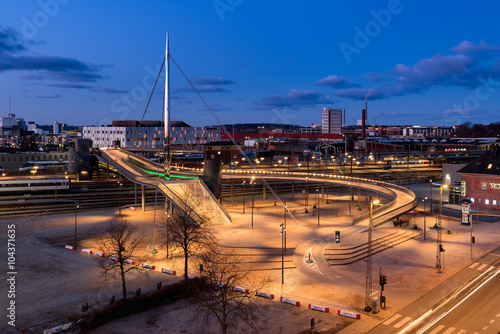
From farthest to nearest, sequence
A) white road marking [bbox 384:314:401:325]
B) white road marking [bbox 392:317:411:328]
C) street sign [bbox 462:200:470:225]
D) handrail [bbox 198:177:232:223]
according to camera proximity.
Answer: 1. handrail [bbox 198:177:232:223]
2. street sign [bbox 462:200:470:225]
3. white road marking [bbox 384:314:401:325]
4. white road marking [bbox 392:317:411:328]

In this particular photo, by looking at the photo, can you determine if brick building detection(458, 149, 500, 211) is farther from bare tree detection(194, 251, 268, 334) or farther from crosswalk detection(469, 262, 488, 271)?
bare tree detection(194, 251, 268, 334)

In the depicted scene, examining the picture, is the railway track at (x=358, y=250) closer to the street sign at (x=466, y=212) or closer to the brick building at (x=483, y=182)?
the street sign at (x=466, y=212)

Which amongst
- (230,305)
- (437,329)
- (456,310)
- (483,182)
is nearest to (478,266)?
(456,310)

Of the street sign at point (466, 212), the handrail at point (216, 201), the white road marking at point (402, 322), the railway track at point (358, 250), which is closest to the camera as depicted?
the white road marking at point (402, 322)

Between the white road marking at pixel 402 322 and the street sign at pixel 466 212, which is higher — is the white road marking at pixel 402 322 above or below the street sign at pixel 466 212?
below

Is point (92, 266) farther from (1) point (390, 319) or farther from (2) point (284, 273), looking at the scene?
(1) point (390, 319)

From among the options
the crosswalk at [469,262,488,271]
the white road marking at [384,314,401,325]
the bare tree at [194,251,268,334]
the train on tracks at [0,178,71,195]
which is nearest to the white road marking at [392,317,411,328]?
the white road marking at [384,314,401,325]

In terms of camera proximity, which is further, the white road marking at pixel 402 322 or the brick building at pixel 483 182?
the brick building at pixel 483 182

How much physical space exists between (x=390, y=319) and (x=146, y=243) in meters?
29.2

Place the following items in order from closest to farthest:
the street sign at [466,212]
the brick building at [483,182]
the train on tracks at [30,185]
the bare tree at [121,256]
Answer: the bare tree at [121,256] < the street sign at [466,212] < the brick building at [483,182] < the train on tracks at [30,185]

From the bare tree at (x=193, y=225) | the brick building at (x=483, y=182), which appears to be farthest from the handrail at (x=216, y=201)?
the brick building at (x=483, y=182)

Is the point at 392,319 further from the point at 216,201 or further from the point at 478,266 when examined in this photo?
the point at 216,201

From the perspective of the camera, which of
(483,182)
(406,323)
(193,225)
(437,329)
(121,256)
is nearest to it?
(437,329)

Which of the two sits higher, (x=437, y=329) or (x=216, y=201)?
(x=216, y=201)
